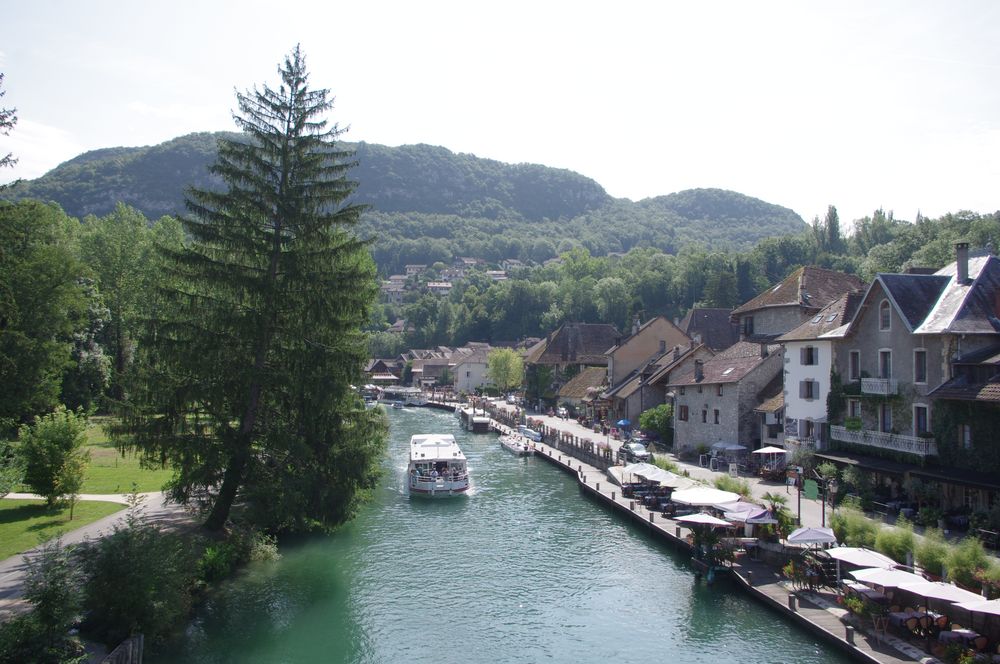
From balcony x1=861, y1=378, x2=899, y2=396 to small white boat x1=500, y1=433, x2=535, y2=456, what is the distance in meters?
30.6

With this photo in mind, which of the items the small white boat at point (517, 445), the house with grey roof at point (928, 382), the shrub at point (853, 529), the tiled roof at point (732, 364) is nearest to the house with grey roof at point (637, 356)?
the small white boat at point (517, 445)

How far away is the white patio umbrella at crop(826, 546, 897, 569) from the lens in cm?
2025

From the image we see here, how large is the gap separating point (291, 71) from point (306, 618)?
1924cm

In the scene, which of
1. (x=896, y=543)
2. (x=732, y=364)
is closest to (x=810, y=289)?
(x=732, y=364)

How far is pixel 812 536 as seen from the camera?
22.8 meters

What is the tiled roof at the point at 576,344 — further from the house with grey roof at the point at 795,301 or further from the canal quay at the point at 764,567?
the house with grey roof at the point at 795,301

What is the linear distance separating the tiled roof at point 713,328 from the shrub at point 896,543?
44.0m

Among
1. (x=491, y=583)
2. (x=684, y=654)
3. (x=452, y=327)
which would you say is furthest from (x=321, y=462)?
(x=452, y=327)

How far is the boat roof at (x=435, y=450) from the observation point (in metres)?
43.7

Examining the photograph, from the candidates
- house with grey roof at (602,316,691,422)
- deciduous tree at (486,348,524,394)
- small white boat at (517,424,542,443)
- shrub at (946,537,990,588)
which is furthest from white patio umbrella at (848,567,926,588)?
deciduous tree at (486,348,524,394)

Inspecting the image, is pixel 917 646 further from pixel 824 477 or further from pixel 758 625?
pixel 824 477

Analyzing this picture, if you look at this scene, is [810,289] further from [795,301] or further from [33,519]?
[33,519]

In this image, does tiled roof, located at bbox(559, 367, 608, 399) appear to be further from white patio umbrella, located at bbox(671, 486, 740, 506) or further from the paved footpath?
the paved footpath

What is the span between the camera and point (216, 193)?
24812 millimetres
